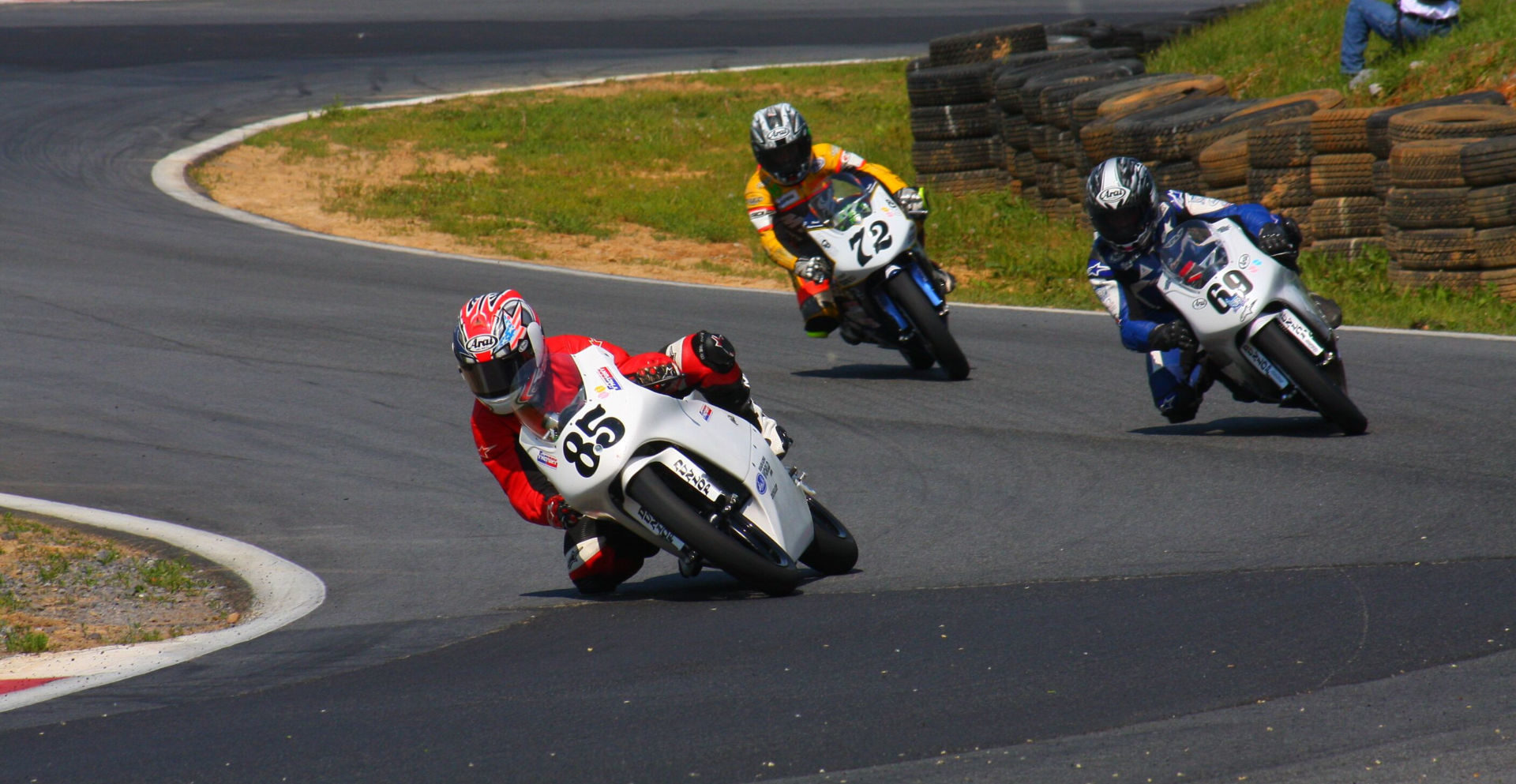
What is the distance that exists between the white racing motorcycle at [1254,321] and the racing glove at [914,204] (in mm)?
2507

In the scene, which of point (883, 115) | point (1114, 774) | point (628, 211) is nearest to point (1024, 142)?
point (628, 211)

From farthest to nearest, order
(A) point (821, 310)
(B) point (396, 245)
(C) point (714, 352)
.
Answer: (B) point (396, 245) < (A) point (821, 310) < (C) point (714, 352)

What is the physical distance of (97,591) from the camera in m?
6.80

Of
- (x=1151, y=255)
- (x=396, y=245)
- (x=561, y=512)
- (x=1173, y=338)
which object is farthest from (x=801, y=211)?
(x=396, y=245)

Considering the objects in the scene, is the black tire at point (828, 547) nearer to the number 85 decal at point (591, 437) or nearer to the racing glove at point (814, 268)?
the number 85 decal at point (591, 437)

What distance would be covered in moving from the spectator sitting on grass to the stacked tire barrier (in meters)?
1.89

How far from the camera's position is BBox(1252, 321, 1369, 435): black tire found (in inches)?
294

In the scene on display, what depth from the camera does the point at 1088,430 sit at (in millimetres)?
8562

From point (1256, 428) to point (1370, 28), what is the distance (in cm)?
862

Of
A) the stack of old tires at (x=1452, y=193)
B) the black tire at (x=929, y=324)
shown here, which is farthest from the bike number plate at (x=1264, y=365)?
the stack of old tires at (x=1452, y=193)

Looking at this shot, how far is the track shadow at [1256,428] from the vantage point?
799 centimetres

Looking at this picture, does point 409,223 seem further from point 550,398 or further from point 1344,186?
point 550,398

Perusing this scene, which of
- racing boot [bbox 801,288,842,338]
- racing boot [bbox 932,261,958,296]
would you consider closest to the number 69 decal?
racing boot [bbox 932,261,958,296]

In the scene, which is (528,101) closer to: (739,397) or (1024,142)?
(1024,142)
